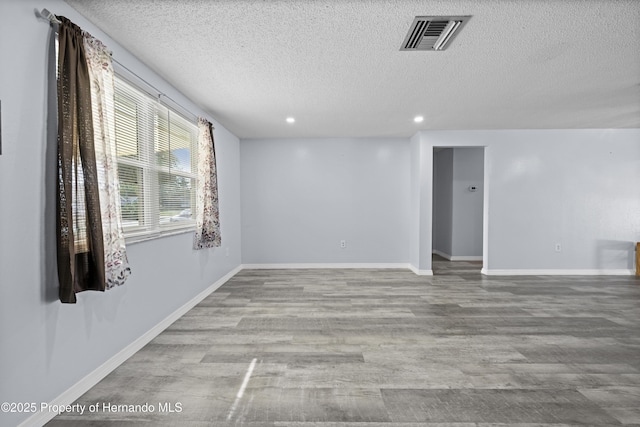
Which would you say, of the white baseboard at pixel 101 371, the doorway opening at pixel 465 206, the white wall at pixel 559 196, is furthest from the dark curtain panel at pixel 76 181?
the doorway opening at pixel 465 206

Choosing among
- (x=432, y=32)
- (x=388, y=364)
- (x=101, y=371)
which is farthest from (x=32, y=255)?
(x=432, y=32)

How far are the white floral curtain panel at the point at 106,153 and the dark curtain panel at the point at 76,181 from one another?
8cm

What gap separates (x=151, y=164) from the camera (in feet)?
8.78

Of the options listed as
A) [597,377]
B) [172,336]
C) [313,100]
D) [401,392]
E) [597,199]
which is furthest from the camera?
[597,199]

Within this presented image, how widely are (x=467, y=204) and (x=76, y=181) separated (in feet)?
22.3

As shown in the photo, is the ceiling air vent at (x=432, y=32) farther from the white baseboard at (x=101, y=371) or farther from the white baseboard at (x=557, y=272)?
the white baseboard at (x=557, y=272)

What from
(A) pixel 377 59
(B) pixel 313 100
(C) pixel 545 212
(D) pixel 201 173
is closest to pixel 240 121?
(D) pixel 201 173

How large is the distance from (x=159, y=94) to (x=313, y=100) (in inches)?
64.4

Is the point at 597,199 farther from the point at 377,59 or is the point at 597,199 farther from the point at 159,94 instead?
the point at 159,94

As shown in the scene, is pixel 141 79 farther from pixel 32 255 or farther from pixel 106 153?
pixel 32 255

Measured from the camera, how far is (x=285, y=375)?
6.59 ft

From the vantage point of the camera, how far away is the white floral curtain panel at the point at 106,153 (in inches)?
71.5

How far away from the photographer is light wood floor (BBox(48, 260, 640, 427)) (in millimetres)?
1640

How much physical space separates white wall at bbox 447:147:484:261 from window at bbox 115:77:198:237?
5.55 m
